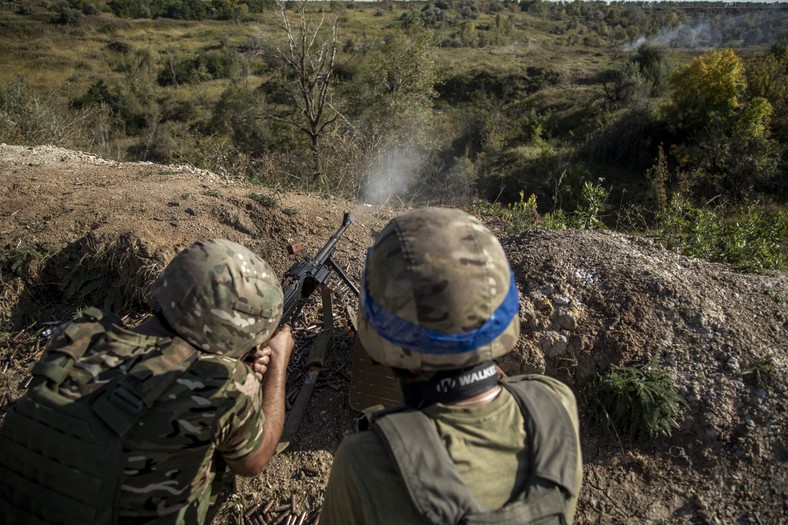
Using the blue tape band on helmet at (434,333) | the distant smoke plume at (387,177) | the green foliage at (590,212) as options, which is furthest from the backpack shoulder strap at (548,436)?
the distant smoke plume at (387,177)

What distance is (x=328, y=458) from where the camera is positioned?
3174 mm

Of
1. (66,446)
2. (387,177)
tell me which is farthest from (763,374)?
(387,177)

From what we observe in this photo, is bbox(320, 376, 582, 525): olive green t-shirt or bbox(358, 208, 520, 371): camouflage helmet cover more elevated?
bbox(358, 208, 520, 371): camouflage helmet cover

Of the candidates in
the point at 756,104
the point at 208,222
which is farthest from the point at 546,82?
the point at 208,222

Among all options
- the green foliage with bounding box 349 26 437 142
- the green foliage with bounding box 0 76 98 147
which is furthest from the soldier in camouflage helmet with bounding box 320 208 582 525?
the green foliage with bounding box 349 26 437 142

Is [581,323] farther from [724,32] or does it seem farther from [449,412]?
[724,32]

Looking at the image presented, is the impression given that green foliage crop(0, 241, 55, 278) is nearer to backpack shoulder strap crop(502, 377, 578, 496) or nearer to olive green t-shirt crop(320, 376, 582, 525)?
Answer: olive green t-shirt crop(320, 376, 582, 525)

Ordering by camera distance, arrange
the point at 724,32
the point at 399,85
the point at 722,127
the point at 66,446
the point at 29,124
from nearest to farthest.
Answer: the point at 66,446
the point at 29,124
the point at 722,127
the point at 399,85
the point at 724,32

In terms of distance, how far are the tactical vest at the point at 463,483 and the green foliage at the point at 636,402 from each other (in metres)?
2.16

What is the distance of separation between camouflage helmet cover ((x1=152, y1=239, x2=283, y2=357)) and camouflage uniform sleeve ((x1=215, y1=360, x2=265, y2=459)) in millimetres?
160

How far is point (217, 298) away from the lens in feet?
6.88

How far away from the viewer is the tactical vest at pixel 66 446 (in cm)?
170

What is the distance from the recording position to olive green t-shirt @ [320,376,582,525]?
119cm

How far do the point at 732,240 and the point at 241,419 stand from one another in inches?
204
